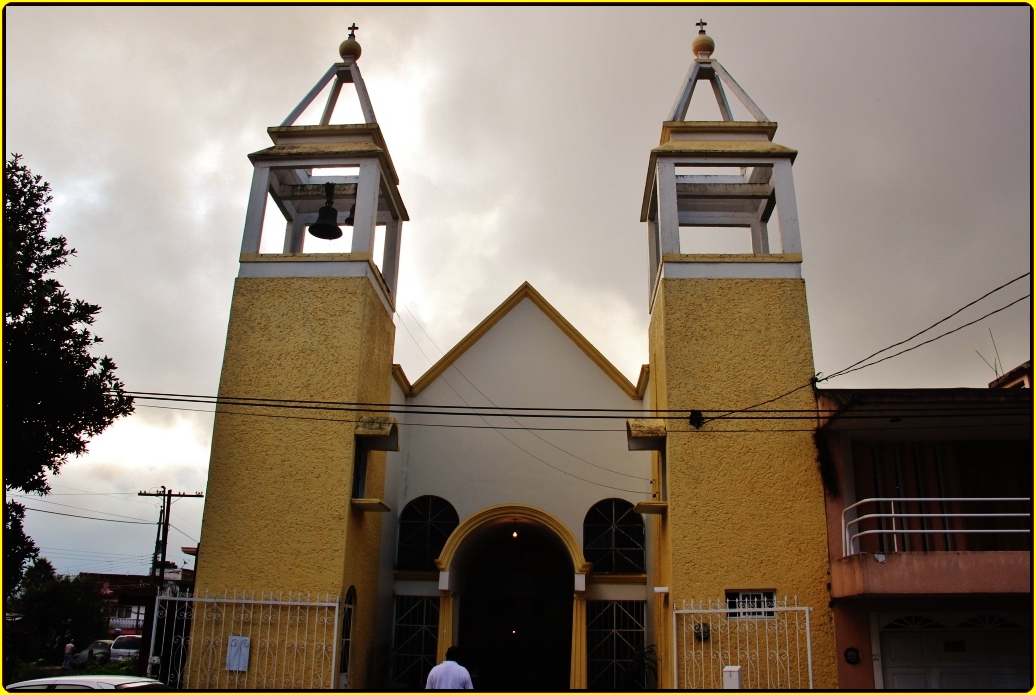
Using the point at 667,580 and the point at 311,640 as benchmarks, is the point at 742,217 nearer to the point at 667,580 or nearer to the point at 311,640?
the point at 667,580

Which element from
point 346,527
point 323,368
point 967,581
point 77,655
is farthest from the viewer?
point 77,655

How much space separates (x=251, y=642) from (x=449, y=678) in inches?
153

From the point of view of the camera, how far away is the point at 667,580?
11883mm

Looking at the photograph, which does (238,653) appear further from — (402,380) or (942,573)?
(942,573)

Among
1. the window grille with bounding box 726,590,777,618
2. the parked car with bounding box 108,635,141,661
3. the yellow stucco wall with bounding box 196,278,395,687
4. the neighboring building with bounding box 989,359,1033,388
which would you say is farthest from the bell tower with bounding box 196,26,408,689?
the parked car with bounding box 108,635,141,661

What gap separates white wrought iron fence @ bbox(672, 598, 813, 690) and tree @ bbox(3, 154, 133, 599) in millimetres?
8434

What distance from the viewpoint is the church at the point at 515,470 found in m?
11.3

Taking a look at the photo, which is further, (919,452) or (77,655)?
(77,655)

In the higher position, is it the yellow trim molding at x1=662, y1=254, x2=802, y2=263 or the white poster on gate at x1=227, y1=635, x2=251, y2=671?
the yellow trim molding at x1=662, y1=254, x2=802, y2=263

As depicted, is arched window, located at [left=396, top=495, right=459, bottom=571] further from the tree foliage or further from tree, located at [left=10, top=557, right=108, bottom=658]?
tree, located at [left=10, top=557, right=108, bottom=658]

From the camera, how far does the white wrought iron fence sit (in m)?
10.7

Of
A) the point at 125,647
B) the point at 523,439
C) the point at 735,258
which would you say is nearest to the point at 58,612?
the point at 125,647

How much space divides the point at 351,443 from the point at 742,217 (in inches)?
323

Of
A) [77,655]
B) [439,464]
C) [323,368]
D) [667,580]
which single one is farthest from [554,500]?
[77,655]
